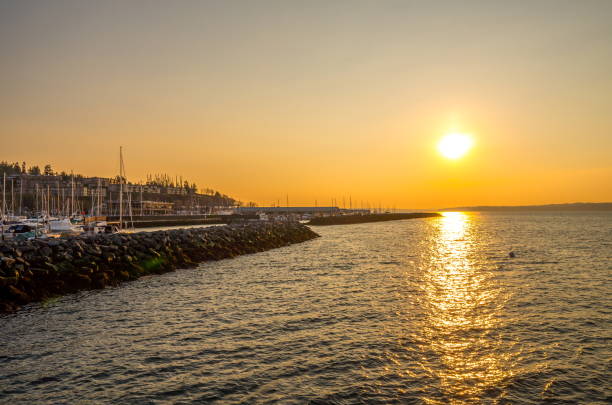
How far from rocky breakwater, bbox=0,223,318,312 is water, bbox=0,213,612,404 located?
192 cm

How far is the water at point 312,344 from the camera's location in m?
9.41

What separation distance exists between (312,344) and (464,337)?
18.5 ft

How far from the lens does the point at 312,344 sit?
12781 millimetres

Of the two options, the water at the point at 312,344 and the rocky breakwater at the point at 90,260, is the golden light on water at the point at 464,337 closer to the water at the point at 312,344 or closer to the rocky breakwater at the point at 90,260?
the water at the point at 312,344

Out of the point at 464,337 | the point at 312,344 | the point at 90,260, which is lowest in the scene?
the point at 464,337

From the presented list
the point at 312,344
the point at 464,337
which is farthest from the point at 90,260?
the point at 464,337

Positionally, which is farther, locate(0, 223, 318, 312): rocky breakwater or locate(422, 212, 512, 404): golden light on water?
locate(0, 223, 318, 312): rocky breakwater

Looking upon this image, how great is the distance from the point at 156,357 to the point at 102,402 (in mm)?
2749

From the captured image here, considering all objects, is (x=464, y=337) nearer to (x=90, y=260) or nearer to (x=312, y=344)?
(x=312, y=344)

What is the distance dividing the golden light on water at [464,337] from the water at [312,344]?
0.06m

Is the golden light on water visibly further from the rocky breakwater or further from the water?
the rocky breakwater

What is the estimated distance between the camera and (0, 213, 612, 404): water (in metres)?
9.41

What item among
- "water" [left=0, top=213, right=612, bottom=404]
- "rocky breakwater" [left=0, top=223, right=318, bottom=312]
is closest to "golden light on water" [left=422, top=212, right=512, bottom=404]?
"water" [left=0, top=213, right=612, bottom=404]

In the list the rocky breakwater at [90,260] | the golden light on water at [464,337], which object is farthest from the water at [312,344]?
the rocky breakwater at [90,260]
